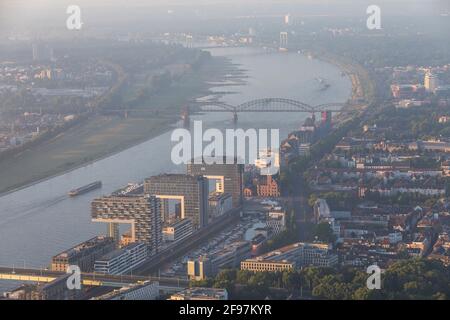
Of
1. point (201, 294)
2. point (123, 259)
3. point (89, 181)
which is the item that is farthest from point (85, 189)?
point (201, 294)

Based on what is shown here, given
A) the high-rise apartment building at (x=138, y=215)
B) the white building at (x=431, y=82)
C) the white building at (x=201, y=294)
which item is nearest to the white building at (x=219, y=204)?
the high-rise apartment building at (x=138, y=215)

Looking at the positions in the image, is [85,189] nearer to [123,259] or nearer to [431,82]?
[123,259]

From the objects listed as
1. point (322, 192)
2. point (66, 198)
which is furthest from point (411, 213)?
point (66, 198)

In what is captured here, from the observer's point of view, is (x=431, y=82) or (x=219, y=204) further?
(x=431, y=82)
